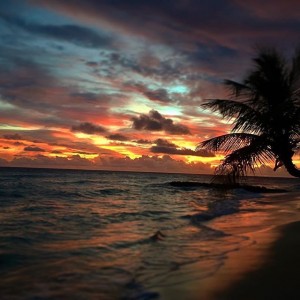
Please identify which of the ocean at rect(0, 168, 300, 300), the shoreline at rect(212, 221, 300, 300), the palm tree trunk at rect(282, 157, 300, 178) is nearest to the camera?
the shoreline at rect(212, 221, 300, 300)

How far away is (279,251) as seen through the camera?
726cm

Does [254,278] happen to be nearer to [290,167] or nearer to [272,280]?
[272,280]

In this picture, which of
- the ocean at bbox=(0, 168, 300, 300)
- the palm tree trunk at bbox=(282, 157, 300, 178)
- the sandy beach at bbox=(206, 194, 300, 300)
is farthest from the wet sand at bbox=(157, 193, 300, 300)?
the palm tree trunk at bbox=(282, 157, 300, 178)

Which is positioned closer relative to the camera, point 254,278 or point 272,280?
point 272,280

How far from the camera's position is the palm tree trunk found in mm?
12078

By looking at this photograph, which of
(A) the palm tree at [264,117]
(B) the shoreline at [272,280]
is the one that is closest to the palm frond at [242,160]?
(A) the palm tree at [264,117]

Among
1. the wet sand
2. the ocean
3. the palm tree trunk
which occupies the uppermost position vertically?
the palm tree trunk

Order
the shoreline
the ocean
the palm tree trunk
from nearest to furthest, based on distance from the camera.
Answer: the shoreline < the ocean < the palm tree trunk

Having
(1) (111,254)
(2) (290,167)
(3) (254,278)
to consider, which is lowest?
(1) (111,254)

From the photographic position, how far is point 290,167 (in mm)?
12250

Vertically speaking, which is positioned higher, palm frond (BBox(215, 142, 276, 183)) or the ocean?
palm frond (BBox(215, 142, 276, 183))

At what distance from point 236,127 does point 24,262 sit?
337 inches

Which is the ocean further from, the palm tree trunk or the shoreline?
the palm tree trunk

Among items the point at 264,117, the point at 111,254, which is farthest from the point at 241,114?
A: the point at 111,254
